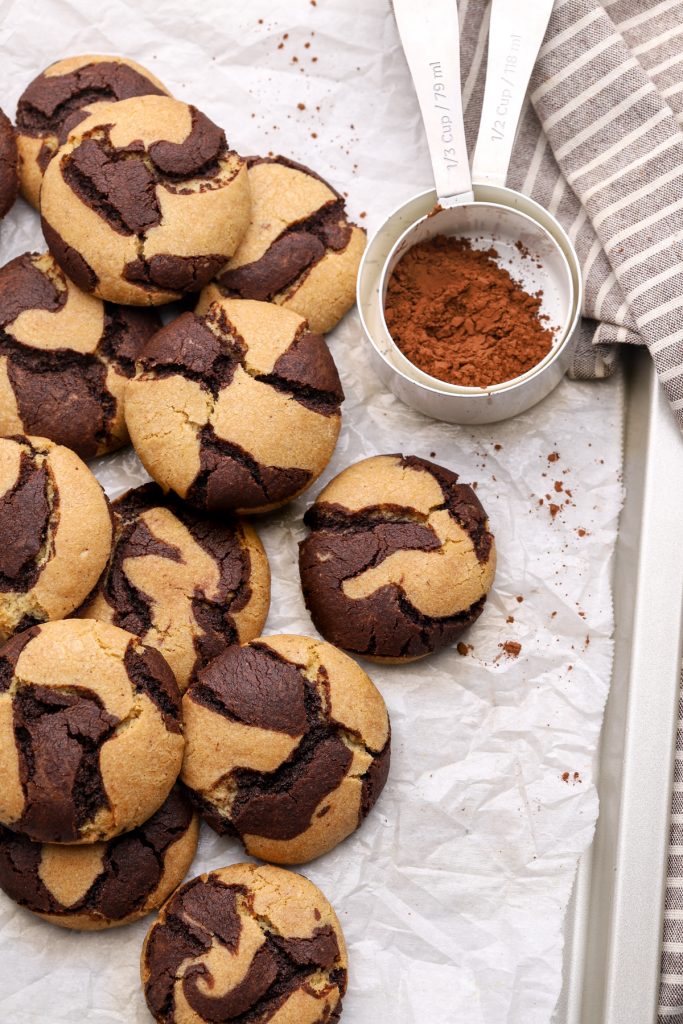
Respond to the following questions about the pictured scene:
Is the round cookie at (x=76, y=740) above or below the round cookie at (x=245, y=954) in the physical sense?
above

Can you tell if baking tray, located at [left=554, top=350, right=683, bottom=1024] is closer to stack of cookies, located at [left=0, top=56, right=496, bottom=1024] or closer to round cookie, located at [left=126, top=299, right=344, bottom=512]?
stack of cookies, located at [left=0, top=56, right=496, bottom=1024]

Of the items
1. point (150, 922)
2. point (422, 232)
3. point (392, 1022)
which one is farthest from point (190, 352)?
point (392, 1022)

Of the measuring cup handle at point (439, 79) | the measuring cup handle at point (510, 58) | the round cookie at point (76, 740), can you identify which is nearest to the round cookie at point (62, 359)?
the round cookie at point (76, 740)

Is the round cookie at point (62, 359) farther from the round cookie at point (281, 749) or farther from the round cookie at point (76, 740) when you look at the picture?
the round cookie at point (281, 749)

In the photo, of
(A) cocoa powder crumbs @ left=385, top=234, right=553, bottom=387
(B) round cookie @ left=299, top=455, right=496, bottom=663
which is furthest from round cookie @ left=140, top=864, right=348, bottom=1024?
(A) cocoa powder crumbs @ left=385, top=234, right=553, bottom=387

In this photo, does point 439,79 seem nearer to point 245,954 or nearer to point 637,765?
point 637,765

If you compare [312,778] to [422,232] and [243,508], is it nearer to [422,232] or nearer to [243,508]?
[243,508]

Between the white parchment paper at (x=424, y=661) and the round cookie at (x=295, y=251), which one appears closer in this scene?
the white parchment paper at (x=424, y=661)

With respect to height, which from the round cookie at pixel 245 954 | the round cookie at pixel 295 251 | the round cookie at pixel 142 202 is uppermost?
the round cookie at pixel 142 202
